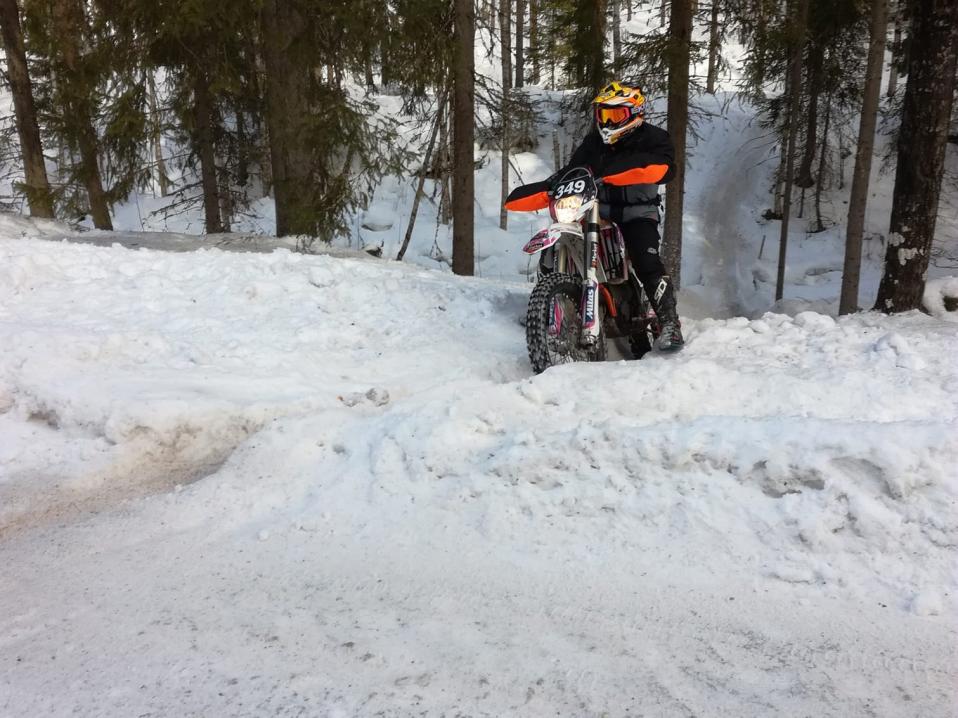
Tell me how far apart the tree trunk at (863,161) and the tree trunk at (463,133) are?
717 cm

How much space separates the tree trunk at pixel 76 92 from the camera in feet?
42.8

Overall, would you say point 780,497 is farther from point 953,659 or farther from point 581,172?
point 581,172

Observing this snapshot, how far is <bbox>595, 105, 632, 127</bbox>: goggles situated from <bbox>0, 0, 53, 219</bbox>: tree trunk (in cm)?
1235

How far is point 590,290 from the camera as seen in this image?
4.57 meters

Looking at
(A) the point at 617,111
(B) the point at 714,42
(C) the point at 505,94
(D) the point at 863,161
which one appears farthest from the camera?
(C) the point at 505,94

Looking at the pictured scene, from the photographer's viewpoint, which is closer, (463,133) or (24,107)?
(463,133)

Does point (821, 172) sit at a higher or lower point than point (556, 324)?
higher

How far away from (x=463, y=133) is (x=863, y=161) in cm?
807

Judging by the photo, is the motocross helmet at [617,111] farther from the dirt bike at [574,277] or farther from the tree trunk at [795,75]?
the tree trunk at [795,75]

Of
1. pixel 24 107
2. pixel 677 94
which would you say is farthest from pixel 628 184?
pixel 24 107

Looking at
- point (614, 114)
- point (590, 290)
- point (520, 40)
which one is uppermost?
point (520, 40)

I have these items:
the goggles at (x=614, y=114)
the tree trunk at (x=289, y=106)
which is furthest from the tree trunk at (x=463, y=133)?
the goggles at (x=614, y=114)

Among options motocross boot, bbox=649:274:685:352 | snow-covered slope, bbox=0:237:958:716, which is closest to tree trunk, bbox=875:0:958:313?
snow-covered slope, bbox=0:237:958:716

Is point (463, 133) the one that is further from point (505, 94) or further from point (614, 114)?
point (505, 94)
